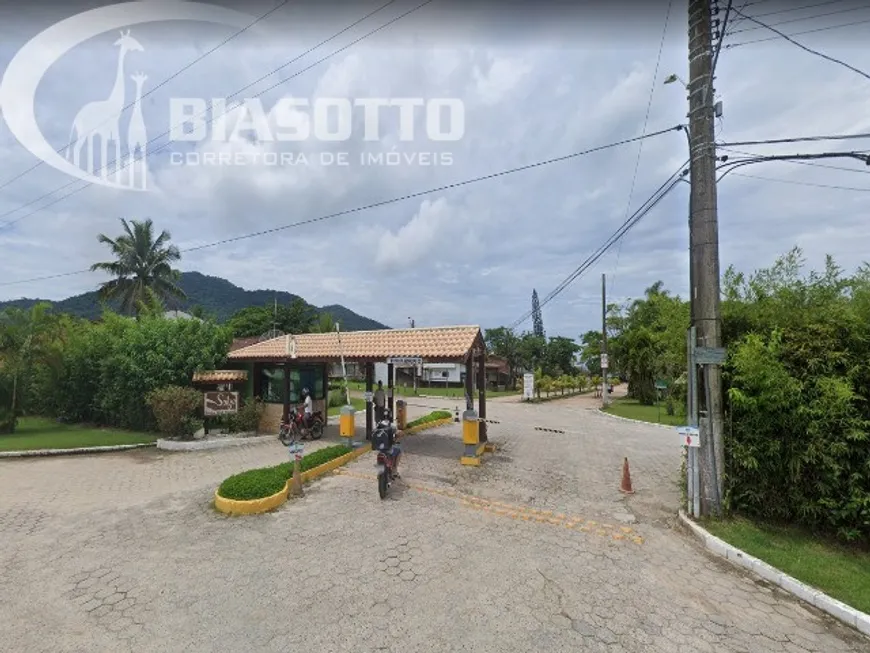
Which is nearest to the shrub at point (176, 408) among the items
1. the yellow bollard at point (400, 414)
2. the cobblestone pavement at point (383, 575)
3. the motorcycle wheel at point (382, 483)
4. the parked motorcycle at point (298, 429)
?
the parked motorcycle at point (298, 429)

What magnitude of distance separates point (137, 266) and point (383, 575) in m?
32.1

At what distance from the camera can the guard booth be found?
35.9ft

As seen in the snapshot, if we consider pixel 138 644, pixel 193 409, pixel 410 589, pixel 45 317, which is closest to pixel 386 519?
pixel 410 589

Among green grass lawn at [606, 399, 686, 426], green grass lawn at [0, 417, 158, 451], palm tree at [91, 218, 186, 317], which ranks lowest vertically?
green grass lawn at [606, 399, 686, 426]

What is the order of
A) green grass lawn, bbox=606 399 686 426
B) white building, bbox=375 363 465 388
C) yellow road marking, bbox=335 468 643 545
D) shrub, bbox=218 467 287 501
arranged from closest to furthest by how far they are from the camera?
yellow road marking, bbox=335 468 643 545 < shrub, bbox=218 467 287 501 < green grass lawn, bbox=606 399 686 426 < white building, bbox=375 363 465 388

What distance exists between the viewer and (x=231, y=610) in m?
4.43

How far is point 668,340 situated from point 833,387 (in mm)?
2820

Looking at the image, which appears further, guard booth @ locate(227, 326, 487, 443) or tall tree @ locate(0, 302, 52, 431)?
tall tree @ locate(0, 302, 52, 431)

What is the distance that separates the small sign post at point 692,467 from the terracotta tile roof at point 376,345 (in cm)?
491

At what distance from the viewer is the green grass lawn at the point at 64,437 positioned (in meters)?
12.8

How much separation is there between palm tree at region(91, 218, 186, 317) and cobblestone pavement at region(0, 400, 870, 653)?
23677 millimetres

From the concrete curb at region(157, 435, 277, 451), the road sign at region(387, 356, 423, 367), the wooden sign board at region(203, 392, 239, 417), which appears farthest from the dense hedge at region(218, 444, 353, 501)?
the wooden sign board at region(203, 392, 239, 417)

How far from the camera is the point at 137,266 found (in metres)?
29.3

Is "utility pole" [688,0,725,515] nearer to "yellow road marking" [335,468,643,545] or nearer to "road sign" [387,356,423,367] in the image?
"yellow road marking" [335,468,643,545]
